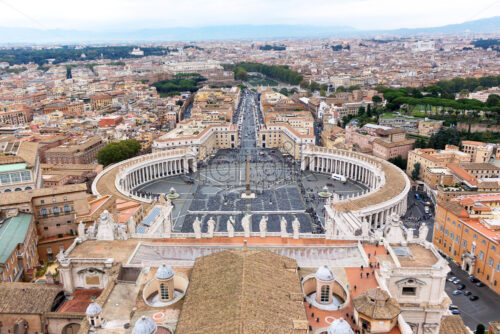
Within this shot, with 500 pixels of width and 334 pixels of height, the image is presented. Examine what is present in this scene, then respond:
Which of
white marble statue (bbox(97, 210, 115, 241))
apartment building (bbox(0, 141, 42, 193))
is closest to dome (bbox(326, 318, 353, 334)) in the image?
white marble statue (bbox(97, 210, 115, 241))

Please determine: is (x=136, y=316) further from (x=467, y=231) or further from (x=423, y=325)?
(x=467, y=231)

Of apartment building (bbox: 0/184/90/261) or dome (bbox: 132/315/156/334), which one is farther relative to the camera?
apartment building (bbox: 0/184/90/261)

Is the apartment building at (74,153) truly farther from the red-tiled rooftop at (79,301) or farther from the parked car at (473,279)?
the parked car at (473,279)

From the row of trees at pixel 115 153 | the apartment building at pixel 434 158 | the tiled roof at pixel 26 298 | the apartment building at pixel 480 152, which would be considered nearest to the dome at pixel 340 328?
the tiled roof at pixel 26 298

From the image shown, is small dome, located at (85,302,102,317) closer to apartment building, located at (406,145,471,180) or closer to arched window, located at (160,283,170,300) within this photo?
arched window, located at (160,283,170,300)

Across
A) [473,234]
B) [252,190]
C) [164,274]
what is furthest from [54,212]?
[473,234]

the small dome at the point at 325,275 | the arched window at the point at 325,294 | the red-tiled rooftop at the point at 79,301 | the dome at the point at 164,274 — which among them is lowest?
the red-tiled rooftop at the point at 79,301
